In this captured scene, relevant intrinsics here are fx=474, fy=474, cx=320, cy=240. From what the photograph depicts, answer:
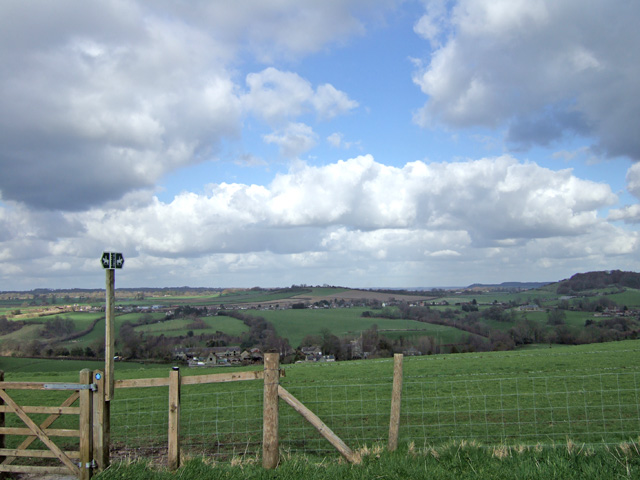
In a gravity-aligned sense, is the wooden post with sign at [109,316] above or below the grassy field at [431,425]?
above

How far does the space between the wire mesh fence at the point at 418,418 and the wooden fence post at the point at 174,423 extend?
136 centimetres

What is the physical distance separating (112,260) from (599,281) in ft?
319

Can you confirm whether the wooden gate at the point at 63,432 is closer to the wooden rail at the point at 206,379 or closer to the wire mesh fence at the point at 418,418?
→ the wooden rail at the point at 206,379

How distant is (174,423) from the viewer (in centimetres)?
823

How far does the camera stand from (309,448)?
10172 mm

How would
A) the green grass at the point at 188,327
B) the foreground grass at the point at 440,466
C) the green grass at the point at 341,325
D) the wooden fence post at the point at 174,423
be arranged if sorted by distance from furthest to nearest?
the green grass at the point at 341,325
the green grass at the point at 188,327
the wooden fence post at the point at 174,423
the foreground grass at the point at 440,466

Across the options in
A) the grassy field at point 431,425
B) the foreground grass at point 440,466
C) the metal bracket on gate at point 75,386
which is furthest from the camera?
the metal bracket on gate at point 75,386

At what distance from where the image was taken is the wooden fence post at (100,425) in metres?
8.34

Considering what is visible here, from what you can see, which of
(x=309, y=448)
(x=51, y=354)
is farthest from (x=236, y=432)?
(x=51, y=354)

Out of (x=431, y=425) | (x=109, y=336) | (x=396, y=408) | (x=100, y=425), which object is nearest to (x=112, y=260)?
(x=109, y=336)

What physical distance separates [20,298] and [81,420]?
104m

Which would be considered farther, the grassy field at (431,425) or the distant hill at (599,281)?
the distant hill at (599,281)

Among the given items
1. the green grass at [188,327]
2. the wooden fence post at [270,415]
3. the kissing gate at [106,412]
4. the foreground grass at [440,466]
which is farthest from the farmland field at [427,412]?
the green grass at [188,327]

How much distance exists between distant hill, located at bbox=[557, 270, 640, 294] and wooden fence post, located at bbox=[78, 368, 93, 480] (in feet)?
309
